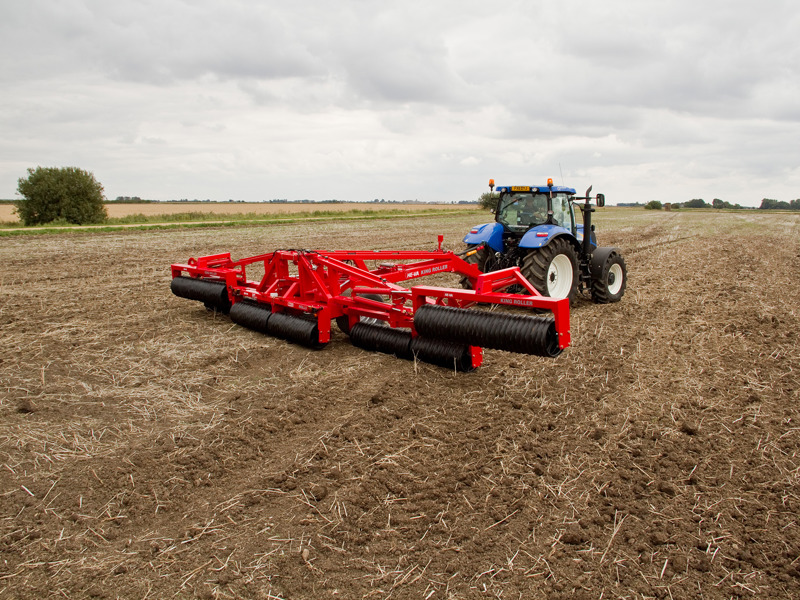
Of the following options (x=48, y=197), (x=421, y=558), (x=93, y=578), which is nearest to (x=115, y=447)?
(x=93, y=578)

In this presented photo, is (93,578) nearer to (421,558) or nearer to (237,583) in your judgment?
(237,583)

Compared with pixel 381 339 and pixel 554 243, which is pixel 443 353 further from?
pixel 554 243

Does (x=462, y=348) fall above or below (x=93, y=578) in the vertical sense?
above

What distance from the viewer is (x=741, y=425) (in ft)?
12.9

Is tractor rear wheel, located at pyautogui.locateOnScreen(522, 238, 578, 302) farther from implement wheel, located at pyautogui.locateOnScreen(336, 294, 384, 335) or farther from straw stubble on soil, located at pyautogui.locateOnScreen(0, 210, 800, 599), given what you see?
implement wheel, located at pyautogui.locateOnScreen(336, 294, 384, 335)

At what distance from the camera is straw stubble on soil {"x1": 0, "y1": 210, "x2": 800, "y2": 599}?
2514 millimetres

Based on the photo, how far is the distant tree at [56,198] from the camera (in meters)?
32.3

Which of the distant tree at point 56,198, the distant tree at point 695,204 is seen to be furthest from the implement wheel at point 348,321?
the distant tree at point 695,204

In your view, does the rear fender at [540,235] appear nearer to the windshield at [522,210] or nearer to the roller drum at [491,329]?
the windshield at [522,210]

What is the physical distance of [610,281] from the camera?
27.1 feet

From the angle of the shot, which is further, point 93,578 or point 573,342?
point 573,342

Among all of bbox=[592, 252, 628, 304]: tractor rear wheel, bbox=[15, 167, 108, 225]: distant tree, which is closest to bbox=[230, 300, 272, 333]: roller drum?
bbox=[592, 252, 628, 304]: tractor rear wheel

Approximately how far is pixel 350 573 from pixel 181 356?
12.2ft

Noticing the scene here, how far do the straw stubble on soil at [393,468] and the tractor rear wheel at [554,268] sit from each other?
3.48 feet
